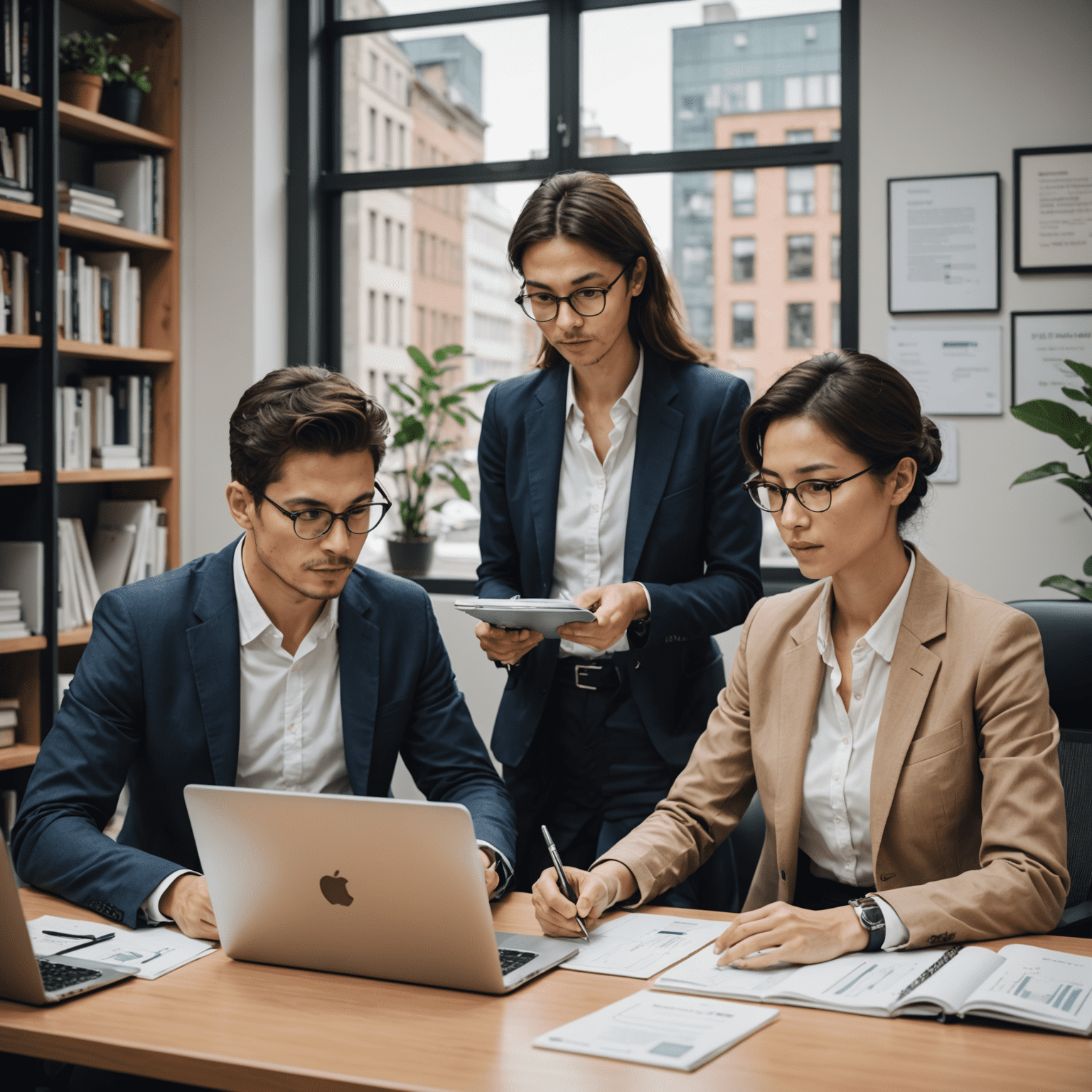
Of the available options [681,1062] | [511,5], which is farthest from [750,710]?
[511,5]

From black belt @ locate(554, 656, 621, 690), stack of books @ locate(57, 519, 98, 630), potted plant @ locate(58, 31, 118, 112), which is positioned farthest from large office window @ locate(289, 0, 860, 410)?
black belt @ locate(554, 656, 621, 690)

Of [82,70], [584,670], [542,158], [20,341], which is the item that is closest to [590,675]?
[584,670]

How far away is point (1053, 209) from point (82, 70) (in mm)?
2973

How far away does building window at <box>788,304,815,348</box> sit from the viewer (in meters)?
3.84

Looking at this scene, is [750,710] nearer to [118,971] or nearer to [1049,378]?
[118,971]

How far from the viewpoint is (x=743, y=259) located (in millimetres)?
3953

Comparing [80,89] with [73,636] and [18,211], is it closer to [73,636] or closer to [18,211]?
[18,211]

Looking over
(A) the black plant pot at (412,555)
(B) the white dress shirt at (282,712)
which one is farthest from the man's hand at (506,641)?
(A) the black plant pot at (412,555)

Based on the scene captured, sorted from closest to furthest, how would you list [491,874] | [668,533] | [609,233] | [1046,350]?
[491,874] → [609,233] → [668,533] → [1046,350]

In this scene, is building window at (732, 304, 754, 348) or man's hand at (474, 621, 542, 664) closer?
man's hand at (474, 621, 542, 664)

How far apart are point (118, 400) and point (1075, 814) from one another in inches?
124

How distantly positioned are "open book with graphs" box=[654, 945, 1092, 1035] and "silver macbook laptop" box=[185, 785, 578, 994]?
0.22 meters

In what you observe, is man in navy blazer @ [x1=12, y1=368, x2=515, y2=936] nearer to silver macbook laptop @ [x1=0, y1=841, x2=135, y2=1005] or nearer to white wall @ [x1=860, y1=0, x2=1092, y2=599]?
silver macbook laptop @ [x1=0, y1=841, x2=135, y2=1005]

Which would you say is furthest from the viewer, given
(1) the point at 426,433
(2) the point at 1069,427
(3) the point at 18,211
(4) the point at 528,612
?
(1) the point at 426,433
